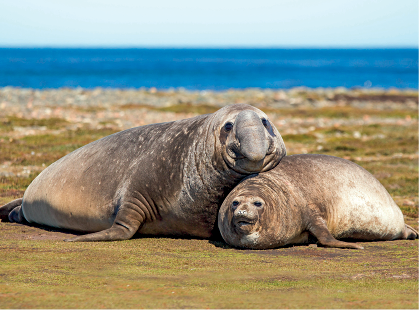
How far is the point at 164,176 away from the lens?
681 centimetres

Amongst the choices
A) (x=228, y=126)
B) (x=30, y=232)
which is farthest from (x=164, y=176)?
(x=30, y=232)

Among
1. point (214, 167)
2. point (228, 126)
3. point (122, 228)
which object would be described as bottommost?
point (122, 228)

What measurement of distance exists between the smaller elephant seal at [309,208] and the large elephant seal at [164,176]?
33cm

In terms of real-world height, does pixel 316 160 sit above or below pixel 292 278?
above

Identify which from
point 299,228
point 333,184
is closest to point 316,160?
point 333,184

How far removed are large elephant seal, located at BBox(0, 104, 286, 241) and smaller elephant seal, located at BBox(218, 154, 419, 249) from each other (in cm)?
33

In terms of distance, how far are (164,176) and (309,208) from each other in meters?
1.76

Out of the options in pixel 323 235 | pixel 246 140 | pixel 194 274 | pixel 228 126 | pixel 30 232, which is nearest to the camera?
pixel 194 274

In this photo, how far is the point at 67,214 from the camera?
734 cm

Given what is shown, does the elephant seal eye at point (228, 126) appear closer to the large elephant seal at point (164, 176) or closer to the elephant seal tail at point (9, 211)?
the large elephant seal at point (164, 176)

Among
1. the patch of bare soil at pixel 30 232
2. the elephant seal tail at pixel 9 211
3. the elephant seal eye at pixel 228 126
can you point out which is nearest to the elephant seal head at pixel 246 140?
the elephant seal eye at pixel 228 126

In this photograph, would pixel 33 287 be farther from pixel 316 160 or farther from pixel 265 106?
pixel 265 106

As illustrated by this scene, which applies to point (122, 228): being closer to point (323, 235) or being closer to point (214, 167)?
point (214, 167)

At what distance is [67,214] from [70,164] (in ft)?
2.50
